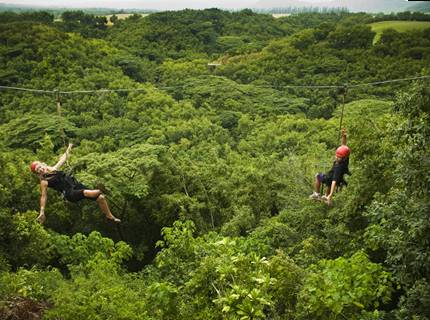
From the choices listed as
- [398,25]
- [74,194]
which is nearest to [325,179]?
[74,194]

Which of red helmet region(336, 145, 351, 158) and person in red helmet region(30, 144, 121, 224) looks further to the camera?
red helmet region(336, 145, 351, 158)

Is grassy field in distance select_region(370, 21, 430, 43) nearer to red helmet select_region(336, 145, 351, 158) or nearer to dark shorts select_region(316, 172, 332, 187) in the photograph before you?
dark shorts select_region(316, 172, 332, 187)

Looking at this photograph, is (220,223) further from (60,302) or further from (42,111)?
(42,111)

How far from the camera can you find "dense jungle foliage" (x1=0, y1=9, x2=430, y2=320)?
7211mm

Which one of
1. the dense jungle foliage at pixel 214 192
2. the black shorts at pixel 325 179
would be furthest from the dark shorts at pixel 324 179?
the dense jungle foliage at pixel 214 192

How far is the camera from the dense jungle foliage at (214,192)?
7.21 m

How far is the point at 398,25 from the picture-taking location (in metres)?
63.7

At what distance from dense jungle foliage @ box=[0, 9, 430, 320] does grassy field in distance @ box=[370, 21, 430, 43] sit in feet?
25.0

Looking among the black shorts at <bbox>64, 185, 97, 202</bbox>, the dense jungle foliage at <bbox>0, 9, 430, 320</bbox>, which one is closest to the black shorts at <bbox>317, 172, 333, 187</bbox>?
the dense jungle foliage at <bbox>0, 9, 430, 320</bbox>

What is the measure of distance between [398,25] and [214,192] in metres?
54.2

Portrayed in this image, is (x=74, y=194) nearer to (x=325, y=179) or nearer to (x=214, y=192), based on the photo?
(x=325, y=179)

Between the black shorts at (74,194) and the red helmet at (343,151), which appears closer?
the black shorts at (74,194)

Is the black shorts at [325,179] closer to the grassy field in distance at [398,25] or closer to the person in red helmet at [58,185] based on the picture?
the person in red helmet at [58,185]

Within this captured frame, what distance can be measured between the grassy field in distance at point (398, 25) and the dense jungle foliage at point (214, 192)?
300 inches
